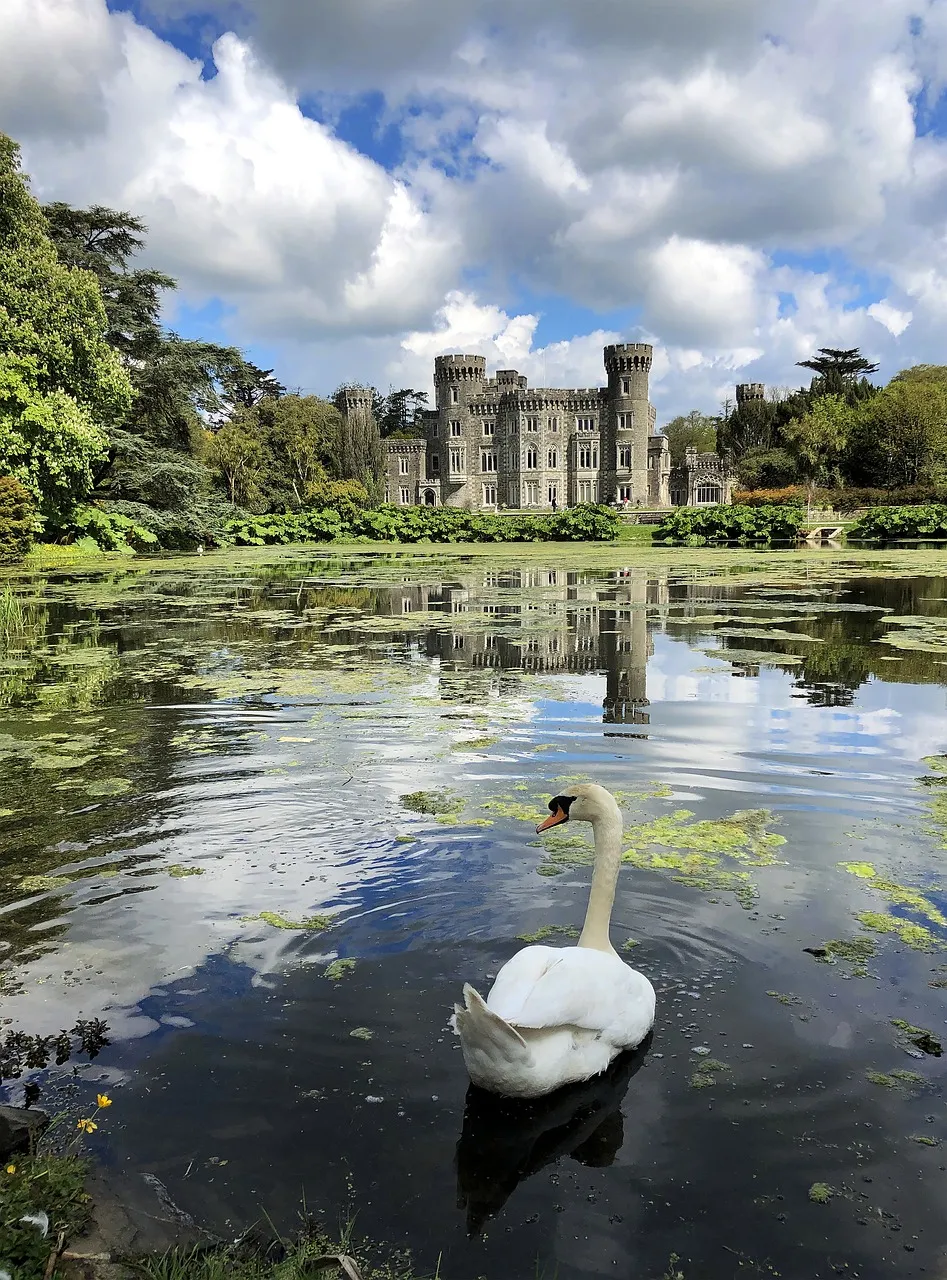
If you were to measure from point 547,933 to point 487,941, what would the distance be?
246mm

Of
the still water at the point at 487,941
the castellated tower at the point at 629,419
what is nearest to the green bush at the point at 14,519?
the still water at the point at 487,941

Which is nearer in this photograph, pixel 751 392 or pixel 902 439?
pixel 902 439

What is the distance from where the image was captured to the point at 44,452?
24.3 meters

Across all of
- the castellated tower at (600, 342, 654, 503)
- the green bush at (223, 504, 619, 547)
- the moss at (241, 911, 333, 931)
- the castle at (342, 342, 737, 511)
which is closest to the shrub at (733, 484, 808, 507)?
the green bush at (223, 504, 619, 547)

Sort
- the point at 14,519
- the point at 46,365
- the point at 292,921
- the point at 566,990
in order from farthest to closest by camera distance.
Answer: the point at 46,365 < the point at 14,519 < the point at 292,921 < the point at 566,990

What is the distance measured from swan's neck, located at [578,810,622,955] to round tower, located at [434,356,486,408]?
87.7 metres

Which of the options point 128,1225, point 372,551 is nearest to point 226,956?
point 128,1225

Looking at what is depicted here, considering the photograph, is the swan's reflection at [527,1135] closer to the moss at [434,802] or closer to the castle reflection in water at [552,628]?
the moss at [434,802]

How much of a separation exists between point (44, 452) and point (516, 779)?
22493mm

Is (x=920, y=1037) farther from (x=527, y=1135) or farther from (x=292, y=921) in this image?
(x=292, y=921)

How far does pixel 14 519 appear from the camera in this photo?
952 inches

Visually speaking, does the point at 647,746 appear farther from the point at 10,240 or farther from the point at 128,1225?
the point at 10,240

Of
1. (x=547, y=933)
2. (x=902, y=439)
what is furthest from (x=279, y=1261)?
(x=902, y=439)

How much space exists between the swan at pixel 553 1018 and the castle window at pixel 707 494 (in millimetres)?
80917
